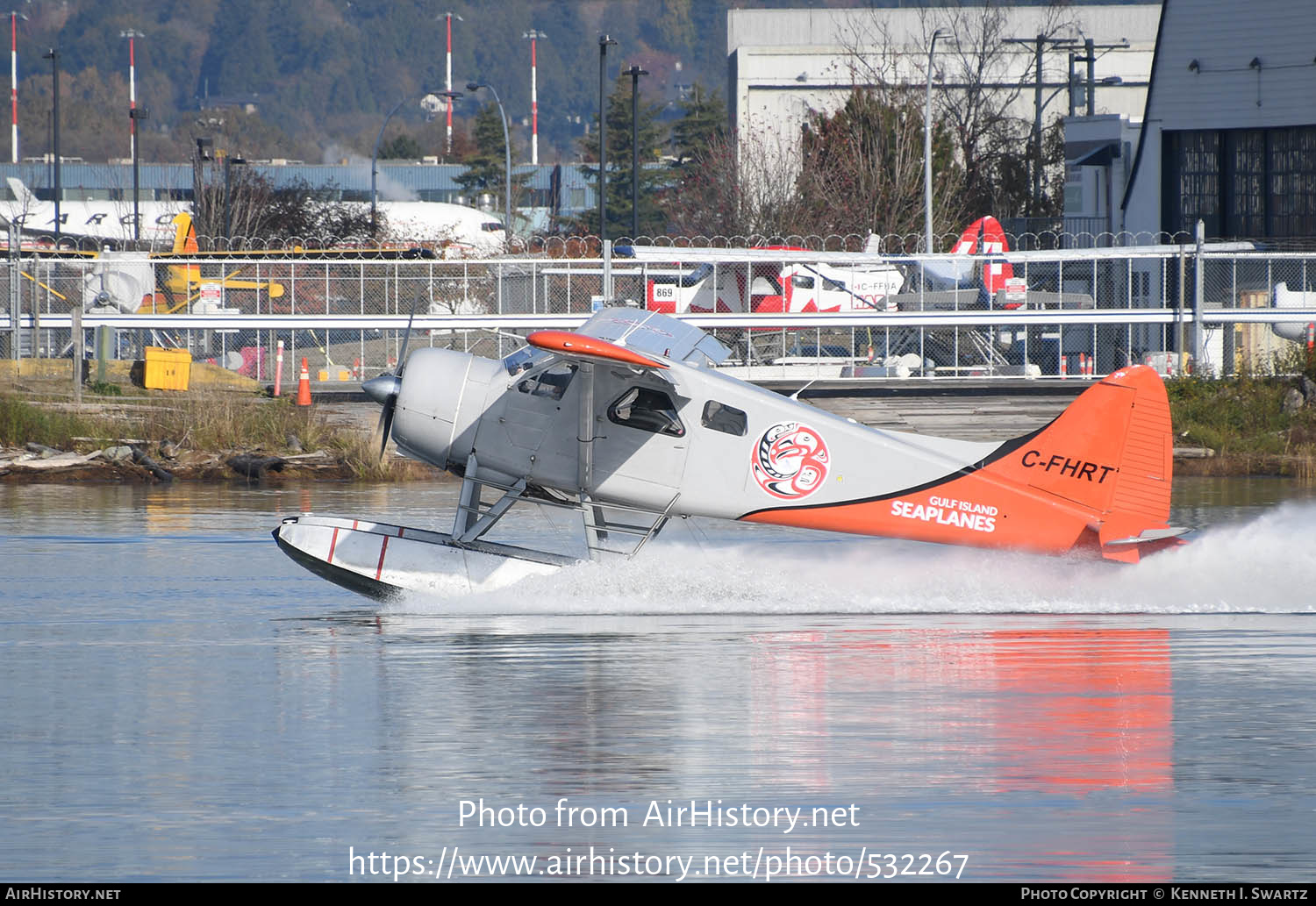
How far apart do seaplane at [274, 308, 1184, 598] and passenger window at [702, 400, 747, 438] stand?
0.04 ft

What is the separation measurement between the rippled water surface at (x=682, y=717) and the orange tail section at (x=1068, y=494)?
0.37 metres

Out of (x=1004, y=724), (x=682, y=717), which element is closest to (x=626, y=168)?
(x=682, y=717)

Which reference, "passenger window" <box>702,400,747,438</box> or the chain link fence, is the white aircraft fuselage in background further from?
"passenger window" <box>702,400,747,438</box>

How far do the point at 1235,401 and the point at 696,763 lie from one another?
17.7 metres

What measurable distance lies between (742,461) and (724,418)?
13.7 inches

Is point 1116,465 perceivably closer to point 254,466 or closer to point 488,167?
point 254,466

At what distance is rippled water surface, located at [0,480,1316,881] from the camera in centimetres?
677

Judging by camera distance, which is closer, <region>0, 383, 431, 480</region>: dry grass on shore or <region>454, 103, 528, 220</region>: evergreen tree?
<region>0, 383, 431, 480</region>: dry grass on shore

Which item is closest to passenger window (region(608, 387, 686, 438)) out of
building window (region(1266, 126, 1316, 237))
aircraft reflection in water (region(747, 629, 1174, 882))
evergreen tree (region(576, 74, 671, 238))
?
aircraft reflection in water (region(747, 629, 1174, 882))

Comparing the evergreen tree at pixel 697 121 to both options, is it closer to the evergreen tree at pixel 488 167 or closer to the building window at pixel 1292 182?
the evergreen tree at pixel 488 167

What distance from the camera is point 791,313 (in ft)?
90.0

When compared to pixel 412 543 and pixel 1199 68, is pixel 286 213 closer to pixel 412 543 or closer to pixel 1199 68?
pixel 1199 68

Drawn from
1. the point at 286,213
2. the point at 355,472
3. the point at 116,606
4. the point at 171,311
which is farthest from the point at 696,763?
the point at 286,213

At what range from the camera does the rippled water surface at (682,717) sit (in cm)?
677
